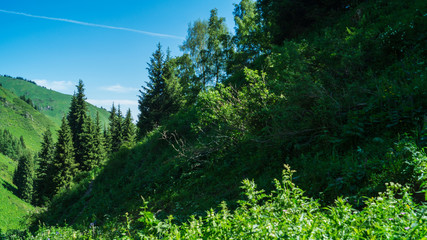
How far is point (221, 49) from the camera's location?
28.7 meters

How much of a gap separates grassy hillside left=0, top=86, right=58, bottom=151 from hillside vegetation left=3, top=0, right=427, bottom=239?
587 ft

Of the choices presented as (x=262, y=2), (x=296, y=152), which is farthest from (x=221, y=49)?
(x=296, y=152)

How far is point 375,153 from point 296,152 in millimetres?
1809

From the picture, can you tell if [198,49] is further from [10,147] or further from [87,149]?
[10,147]

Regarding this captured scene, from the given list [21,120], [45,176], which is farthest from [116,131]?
[21,120]

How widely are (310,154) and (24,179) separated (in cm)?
10324

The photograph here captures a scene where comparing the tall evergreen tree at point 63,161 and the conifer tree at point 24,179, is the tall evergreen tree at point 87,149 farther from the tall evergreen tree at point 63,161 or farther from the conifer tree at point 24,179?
the conifer tree at point 24,179

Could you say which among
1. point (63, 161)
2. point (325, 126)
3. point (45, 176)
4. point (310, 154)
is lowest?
point (45, 176)

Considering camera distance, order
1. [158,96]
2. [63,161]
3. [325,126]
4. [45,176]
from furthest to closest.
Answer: [45,176] → [63,161] → [158,96] → [325,126]

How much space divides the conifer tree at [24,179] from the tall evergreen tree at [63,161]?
2321 inches

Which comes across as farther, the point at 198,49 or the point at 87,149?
the point at 87,149

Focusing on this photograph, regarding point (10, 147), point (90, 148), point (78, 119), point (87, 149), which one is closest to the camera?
point (87, 149)

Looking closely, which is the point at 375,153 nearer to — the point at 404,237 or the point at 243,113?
the point at 404,237

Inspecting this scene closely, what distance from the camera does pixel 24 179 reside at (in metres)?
81.5
